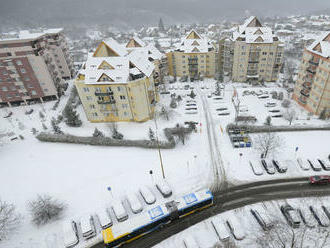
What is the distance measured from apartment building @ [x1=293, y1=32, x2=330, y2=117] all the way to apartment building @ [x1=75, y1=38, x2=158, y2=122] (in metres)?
46.3

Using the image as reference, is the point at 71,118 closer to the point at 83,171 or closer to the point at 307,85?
the point at 83,171

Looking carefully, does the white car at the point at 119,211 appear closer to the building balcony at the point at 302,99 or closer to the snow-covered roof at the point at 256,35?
the building balcony at the point at 302,99

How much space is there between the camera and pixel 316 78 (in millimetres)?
55031

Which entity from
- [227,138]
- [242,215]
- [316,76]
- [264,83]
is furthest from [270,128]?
[264,83]

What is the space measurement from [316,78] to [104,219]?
63558 millimetres

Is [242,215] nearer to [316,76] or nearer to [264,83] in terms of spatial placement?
[316,76]

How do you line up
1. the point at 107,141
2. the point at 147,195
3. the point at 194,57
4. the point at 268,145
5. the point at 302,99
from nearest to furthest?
the point at 147,195 < the point at 268,145 < the point at 107,141 < the point at 302,99 < the point at 194,57

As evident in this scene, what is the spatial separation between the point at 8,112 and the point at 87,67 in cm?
3974

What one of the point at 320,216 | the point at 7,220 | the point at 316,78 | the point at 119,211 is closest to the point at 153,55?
the point at 316,78

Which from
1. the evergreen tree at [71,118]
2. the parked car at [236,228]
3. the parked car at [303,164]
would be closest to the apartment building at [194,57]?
the evergreen tree at [71,118]

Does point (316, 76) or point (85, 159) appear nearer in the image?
point (85, 159)

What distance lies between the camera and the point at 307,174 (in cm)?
3994

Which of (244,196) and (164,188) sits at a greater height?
(164,188)

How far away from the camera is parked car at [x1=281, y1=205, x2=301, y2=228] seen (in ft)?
99.3
